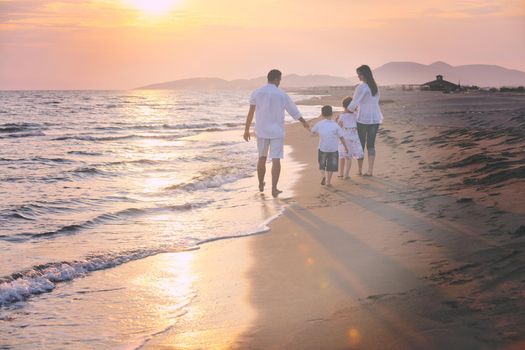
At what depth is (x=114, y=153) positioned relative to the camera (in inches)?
790

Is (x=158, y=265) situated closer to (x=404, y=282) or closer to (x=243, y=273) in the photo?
(x=243, y=273)

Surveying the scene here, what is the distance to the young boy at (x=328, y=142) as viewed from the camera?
10398 millimetres

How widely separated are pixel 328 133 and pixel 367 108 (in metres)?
0.98

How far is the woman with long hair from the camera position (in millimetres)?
10625

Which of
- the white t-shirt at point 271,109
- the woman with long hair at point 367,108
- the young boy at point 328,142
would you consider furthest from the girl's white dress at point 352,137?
the white t-shirt at point 271,109

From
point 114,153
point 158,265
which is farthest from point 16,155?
point 158,265

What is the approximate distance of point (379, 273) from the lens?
197 inches

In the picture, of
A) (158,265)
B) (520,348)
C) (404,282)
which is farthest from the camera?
(158,265)

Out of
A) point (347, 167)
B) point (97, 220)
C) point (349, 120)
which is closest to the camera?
point (97, 220)

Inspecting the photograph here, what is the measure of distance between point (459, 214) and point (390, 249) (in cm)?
137

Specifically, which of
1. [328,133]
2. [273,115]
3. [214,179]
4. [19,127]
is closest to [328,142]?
[328,133]

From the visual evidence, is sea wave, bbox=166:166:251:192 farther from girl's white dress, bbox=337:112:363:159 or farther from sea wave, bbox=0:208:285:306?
sea wave, bbox=0:208:285:306

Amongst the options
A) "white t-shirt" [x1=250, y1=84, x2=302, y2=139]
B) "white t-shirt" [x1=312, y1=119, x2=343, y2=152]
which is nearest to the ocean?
"white t-shirt" [x1=250, y1=84, x2=302, y2=139]

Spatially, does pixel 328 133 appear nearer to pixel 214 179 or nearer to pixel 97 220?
pixel 214 179
